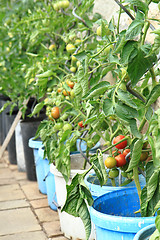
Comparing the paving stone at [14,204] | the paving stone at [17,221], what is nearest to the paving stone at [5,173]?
the paving stone at [14,204]

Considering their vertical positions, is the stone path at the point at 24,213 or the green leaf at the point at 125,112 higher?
the green leaf at the point at 125,112

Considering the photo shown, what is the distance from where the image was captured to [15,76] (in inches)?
136

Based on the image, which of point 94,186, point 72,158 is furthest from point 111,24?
point 72,158

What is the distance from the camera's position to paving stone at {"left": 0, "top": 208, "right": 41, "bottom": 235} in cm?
214

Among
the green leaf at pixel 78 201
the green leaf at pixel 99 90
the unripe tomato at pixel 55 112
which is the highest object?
the green leaf at pixel 99 90

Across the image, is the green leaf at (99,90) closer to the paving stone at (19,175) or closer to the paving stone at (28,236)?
the paving stone at (28,236)

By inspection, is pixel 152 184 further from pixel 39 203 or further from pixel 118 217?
pixel 39 203

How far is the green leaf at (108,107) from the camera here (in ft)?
3.60

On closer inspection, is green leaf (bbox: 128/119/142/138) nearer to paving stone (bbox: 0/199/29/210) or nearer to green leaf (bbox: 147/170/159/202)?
green leaf (bbox: 147/170/159/202)

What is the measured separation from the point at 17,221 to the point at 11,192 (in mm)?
593

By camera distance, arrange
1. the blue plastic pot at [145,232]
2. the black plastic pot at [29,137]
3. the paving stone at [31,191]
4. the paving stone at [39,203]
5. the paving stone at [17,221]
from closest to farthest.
→ the blue plastic pot at [145,232] < the paving stone at [17,221] < the paving stone at [39,203] < the paving stone at [31,191] < the black plastic pot at [29,137]

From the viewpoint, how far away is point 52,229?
2113 millimetres

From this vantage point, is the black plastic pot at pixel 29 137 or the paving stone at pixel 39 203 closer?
the paving stone at pixel 39 203

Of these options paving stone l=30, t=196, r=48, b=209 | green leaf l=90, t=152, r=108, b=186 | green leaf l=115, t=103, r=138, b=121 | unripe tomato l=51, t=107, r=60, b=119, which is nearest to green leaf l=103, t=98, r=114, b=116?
green leaf l=115, t=103, r=138, b=121
